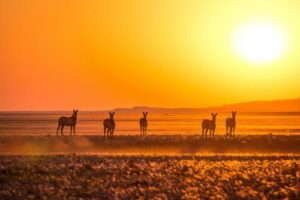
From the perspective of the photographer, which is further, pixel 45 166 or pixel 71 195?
pixel 45 166

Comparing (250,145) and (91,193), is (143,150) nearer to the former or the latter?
(250,145)

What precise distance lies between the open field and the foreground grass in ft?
50.3

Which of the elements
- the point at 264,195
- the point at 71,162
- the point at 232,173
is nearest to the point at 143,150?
the point at 71,162

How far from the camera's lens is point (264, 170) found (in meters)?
23.2

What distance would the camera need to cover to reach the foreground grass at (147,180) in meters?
18.7

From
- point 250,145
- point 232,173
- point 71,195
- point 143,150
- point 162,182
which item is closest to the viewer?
point 71,195

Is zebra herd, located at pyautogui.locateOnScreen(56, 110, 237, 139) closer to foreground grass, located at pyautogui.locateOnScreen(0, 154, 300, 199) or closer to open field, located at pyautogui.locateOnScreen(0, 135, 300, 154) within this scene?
open field, located at pyautogui.locateOnScreen(0, 135, 300, 154)

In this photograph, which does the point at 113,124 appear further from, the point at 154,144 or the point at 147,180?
the point at 147,180

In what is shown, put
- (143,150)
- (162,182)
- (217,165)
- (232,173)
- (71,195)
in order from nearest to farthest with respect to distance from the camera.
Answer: (71,195)
(162,182)
(232,173)
(217,165)
(143,150)

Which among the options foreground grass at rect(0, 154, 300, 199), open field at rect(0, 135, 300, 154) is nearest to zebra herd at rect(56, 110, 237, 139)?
open field at rect(0, 135, 300, 154)

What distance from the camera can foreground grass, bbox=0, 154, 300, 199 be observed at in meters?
18.7

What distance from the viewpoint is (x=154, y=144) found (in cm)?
4291

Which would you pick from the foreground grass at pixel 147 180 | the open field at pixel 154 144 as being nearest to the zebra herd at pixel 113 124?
the open field at pixel 154 144

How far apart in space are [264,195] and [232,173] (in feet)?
9.41
